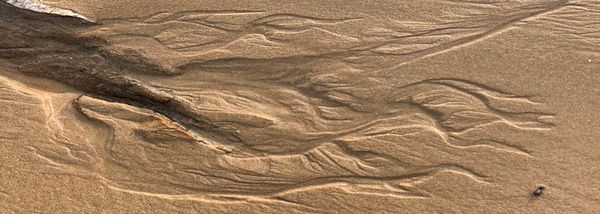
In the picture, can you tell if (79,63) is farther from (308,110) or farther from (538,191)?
(538,191)

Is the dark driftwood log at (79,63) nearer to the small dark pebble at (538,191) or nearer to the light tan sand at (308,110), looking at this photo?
the light tan sand at (308,110)

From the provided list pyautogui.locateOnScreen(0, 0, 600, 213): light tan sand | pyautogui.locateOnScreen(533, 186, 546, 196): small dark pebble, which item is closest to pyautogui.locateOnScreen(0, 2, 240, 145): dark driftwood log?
pyautogui.locateOnScreen(0, 0, 600, 213): light tan sand

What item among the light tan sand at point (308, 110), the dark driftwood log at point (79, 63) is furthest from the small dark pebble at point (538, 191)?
the dark driftwood log at point (79, 63)

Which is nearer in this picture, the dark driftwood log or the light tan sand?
the light tan sand

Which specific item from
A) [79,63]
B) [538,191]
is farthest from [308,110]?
[79,63]

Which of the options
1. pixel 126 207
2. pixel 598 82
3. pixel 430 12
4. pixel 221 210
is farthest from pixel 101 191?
pixel 598 82

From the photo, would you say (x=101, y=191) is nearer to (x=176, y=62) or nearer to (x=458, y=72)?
(x=176, y=62)

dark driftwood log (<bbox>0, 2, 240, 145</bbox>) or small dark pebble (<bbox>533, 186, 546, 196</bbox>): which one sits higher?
dark driftwood log (<bbox>0, 2, 240, 145</bbox>)

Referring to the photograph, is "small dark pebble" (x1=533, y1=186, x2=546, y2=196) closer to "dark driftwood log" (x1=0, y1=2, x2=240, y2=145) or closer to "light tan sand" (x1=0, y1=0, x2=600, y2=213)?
"light tan sand" (x1=0, y1=0, x2=600, y2=213)
